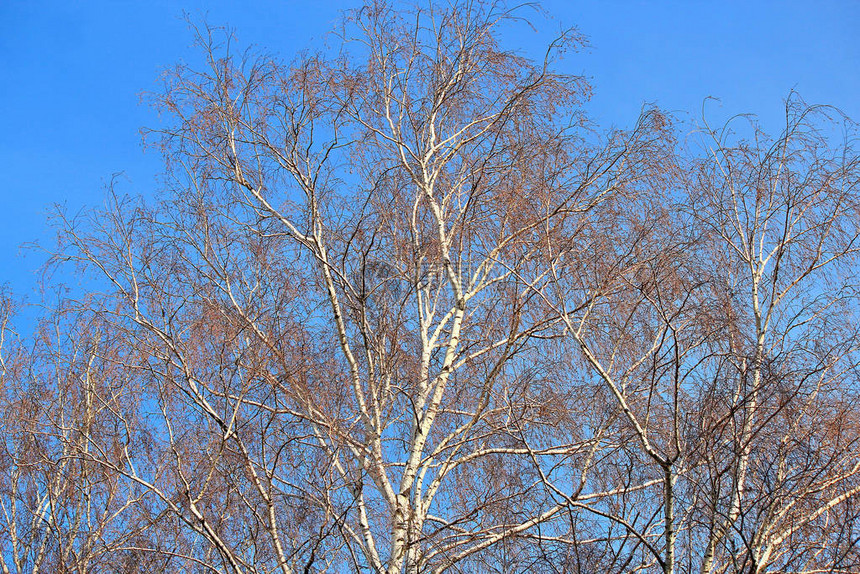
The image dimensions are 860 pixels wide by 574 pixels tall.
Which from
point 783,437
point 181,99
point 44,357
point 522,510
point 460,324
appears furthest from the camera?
point 44,357

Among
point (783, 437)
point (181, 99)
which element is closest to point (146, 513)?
point (181, 99)

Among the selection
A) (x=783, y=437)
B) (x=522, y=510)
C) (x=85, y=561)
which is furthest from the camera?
(x=85, y=561)

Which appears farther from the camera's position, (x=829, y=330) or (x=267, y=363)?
(x=829, y=330)

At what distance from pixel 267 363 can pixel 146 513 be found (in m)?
2.22

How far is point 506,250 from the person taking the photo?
29.6 ft

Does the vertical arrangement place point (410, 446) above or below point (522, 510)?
above

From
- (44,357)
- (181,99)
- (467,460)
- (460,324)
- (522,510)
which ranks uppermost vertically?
(181,99)

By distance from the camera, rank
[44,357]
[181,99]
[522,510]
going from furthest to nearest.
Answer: [44,357] → [181,99] → [522,510]

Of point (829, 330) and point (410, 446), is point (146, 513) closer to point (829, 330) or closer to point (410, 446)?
point (410, 446)

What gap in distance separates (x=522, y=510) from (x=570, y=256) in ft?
9.24

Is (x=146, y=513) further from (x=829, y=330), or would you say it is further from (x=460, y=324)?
(x=829, y=330)

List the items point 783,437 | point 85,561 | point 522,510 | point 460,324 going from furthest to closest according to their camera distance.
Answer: point 460,324 < point 85,561 < point 522,510 < point 783,437

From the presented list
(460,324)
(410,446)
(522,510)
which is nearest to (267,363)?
(410,446)

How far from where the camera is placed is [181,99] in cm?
948
